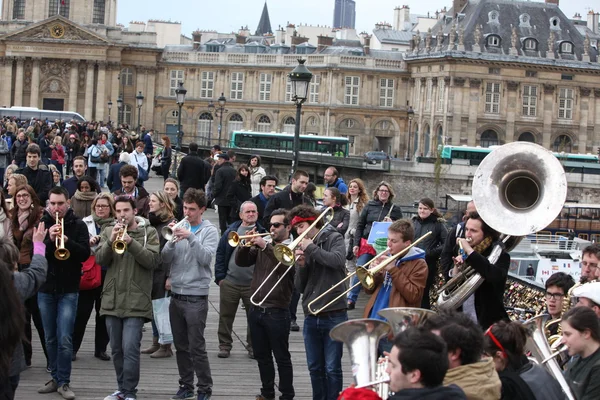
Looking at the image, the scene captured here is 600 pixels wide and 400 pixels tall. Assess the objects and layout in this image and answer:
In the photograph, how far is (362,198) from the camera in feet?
45.8

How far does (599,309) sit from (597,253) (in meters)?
1.40

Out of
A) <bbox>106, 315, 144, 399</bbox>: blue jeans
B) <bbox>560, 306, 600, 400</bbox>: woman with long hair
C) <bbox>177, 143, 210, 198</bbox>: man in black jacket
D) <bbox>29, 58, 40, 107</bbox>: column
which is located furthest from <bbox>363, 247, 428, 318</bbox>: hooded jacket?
<bbox>29, 58, 40, 107</bbox>: column

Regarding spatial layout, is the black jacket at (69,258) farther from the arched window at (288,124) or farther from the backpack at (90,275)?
the arched window at (288,124)

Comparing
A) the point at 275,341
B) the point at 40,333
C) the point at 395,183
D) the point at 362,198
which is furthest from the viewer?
the point at 395,183

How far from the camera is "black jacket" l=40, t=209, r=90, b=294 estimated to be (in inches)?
372

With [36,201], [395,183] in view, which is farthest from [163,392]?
[395,183]

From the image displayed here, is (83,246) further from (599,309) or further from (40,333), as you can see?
(599,309)

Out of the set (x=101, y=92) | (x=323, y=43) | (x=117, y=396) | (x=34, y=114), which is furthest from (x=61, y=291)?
(x=323, y=43)

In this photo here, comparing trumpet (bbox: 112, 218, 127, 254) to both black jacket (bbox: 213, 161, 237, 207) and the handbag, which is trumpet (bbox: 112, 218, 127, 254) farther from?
black jacket (bbox: 213, 161, 237, 207)

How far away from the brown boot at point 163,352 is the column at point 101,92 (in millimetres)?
65687

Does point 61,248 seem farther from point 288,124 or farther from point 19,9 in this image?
point 19,9

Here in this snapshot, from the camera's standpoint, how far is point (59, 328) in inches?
373

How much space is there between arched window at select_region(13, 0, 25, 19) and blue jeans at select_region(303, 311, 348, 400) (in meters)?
71.2

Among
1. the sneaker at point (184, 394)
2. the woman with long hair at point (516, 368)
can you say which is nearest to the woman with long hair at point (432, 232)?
the sneaker at point (184, 394)
